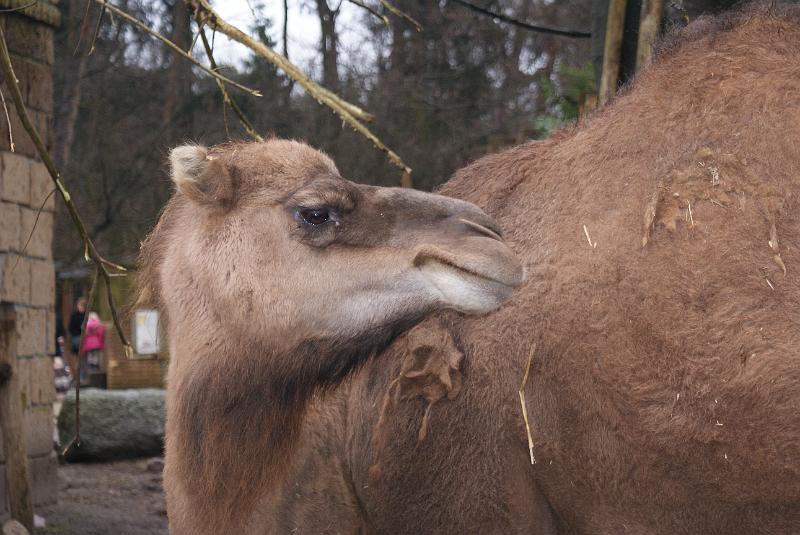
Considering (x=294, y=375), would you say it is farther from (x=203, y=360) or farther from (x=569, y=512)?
(x=569, y=512)

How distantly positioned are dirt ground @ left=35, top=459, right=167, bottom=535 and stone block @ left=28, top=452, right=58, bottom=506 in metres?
0.09

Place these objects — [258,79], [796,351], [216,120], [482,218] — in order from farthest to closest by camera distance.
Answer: [216,120] → [258,79] → [482,218] → [796,351]

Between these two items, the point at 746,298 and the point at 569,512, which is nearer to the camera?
the point at 746,298

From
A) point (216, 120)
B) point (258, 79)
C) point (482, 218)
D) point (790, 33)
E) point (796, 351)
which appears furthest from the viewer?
point (216, 120)

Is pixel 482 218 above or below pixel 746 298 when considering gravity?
above

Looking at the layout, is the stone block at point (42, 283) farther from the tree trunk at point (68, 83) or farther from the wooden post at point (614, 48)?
the tree trunk at point (68, 83)

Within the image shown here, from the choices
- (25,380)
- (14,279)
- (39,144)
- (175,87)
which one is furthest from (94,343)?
(39,144)

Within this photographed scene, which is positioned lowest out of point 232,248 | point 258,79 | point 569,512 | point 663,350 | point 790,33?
point 569,512

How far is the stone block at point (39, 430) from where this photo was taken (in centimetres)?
830

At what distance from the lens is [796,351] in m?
3.16

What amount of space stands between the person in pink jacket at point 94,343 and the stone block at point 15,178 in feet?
34.8

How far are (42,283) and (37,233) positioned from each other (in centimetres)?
44

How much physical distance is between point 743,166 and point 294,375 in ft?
5.72

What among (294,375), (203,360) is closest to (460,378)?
(294,375)
